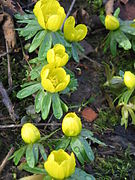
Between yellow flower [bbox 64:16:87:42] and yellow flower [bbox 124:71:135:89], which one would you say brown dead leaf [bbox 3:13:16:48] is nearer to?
yellow flower [bbox 64:16:87:42]

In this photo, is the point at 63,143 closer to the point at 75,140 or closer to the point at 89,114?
the point at 75,140

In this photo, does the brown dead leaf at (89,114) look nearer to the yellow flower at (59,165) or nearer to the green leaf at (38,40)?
the green leaf at (38,40)

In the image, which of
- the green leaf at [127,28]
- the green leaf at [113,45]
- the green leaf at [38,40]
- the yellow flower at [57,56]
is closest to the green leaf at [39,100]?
the yellow flower at [57,56]

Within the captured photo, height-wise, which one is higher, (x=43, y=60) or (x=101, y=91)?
(x=43, y=60)

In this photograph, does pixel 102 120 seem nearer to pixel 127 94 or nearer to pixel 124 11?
pixel 127 94

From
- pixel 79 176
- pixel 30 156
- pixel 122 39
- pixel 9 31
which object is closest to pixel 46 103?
pixel 30 156

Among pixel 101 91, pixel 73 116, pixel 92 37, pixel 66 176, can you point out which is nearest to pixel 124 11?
pixel 92 37

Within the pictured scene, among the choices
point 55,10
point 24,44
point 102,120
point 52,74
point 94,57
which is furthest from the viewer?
point 94,57
